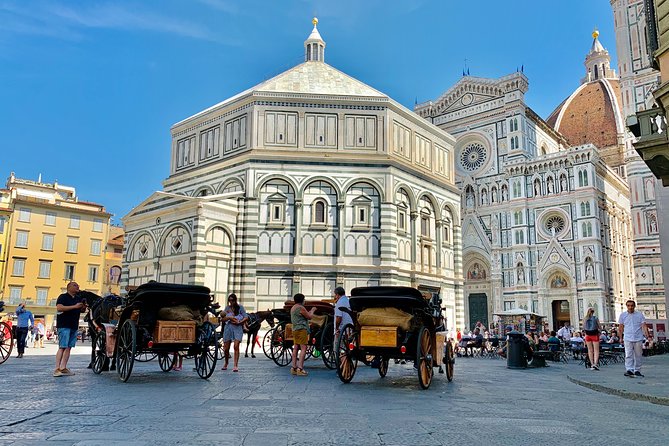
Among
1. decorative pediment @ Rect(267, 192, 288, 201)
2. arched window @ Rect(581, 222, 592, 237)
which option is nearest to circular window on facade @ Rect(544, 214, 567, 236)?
arched window @ Rect(581, 222, 592, 237)

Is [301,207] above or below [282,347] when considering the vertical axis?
above

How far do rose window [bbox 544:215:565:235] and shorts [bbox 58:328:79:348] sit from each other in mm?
41491

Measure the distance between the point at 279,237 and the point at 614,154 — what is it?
52359 mm

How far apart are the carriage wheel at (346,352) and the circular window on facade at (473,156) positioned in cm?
4330

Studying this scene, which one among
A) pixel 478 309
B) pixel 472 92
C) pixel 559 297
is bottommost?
pixel 478 309

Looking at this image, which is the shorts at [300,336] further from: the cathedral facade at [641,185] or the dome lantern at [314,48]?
the cathedral facade at [641,185]

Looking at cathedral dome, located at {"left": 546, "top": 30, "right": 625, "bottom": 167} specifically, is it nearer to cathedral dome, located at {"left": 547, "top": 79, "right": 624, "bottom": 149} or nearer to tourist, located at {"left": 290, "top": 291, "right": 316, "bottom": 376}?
cathedral dome, located at {"left": 547, "top": 79, "right": 624, "bottom": 149}

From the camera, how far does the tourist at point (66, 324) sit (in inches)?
342

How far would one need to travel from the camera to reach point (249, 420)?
4836mm

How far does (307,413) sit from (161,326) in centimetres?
365

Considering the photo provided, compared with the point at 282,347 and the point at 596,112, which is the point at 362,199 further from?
the point at 596,112

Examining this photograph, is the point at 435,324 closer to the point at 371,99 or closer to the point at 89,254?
the point at 371,99

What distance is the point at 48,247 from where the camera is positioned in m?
42.2

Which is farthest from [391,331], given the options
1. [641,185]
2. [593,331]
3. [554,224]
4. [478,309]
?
[478,309]
